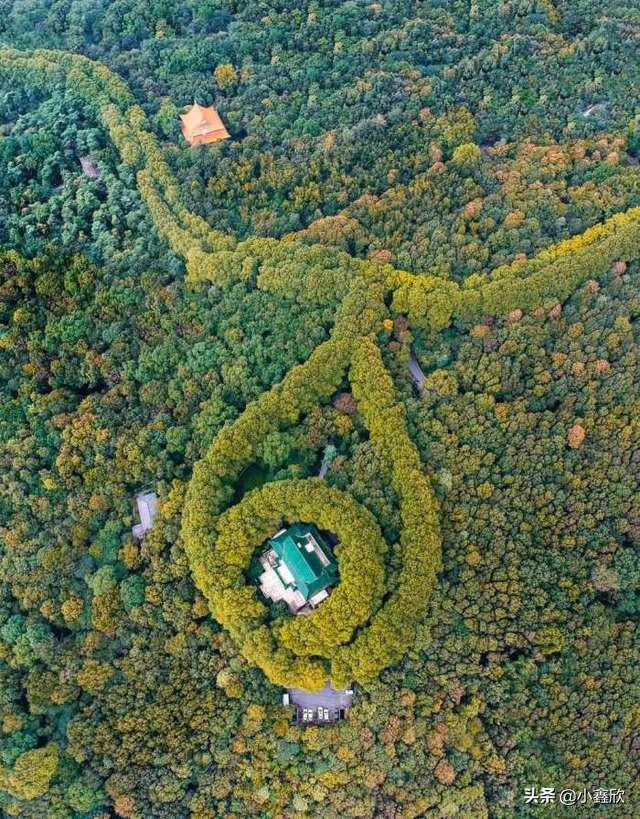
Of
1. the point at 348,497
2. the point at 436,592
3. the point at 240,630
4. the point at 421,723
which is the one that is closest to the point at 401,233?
the point at 348,497

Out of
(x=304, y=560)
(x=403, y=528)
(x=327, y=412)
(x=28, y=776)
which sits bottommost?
(x=28, y=776)

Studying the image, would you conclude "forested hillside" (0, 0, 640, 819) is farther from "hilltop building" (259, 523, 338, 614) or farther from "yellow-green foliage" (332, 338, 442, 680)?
"hilltop building" (259, 523, 338, 614)

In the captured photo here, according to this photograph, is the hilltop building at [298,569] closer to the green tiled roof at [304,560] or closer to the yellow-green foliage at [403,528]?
the green tiled roof at [304,560]

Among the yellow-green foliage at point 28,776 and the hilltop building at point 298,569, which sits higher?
the hilltop building at point 298,569

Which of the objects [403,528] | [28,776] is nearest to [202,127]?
[403,528]

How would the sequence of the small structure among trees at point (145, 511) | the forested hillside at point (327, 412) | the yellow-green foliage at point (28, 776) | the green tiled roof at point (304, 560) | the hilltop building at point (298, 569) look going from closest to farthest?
the yellow-green foliage at point (28, 776), the forested hillside at point (327, 412), the green tiled roof at point (304, 560), the hilltop building at point (298, 569), the small structure among trees at point (145, 511)

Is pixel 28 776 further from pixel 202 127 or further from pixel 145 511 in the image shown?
pixel 202 127

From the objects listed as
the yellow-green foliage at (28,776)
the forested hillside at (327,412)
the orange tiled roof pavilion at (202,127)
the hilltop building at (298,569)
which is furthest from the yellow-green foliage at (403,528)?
the orange tiled roof pavilion at (202,127)
